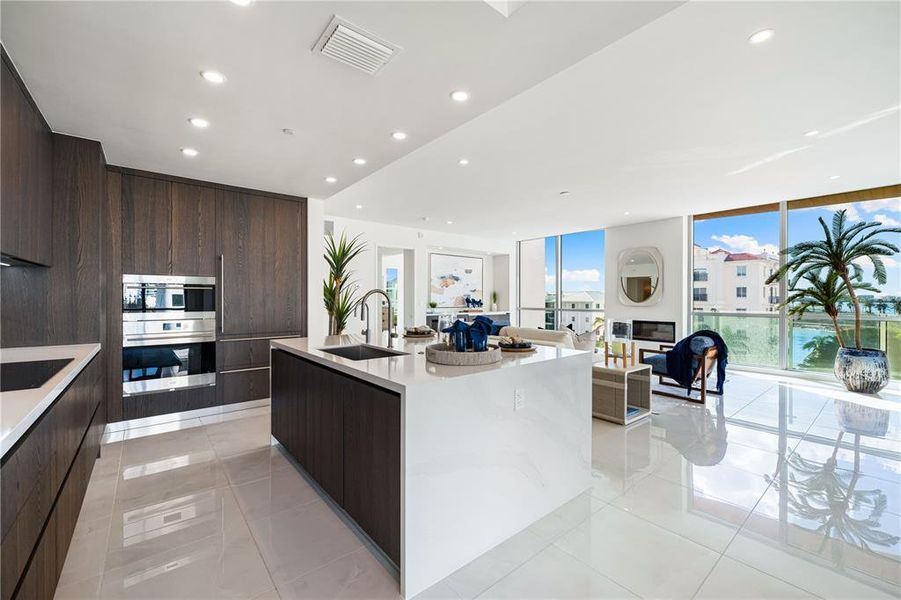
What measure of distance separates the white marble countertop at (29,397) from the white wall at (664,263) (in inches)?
306

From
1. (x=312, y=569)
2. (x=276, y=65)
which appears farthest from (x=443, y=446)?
(x=276, y=65)

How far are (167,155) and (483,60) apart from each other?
2.83 meters

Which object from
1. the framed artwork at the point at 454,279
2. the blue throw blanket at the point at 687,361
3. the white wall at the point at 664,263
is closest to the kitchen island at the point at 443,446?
the blue throw blanket at the point at 687,361

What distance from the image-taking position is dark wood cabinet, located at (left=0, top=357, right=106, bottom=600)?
108 centimetres

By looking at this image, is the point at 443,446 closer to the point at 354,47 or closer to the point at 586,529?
the point at 586,529

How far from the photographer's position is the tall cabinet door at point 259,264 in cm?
398

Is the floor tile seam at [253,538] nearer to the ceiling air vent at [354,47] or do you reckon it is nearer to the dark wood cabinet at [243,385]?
the dark wood cabinet at [243,385]

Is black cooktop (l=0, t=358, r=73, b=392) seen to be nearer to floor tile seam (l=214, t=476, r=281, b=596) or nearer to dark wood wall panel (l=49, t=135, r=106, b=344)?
dark wood wall panel (l=49, t=135, r=106, b=344)

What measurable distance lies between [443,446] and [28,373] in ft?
6.46

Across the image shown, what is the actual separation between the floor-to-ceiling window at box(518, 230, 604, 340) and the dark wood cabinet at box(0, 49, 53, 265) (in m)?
8.11

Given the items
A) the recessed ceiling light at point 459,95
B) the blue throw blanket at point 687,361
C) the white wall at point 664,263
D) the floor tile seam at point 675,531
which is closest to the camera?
the floor tile seam at point 675,531

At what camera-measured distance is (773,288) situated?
6.17m

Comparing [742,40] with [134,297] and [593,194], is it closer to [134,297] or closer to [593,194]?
[593,194]

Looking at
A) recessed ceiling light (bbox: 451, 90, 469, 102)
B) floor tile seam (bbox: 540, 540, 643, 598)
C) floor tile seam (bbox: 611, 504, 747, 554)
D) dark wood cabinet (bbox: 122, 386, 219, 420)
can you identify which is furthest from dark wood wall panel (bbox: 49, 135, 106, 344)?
floor tile seam (bbox: 611, 504, 747, 554)
